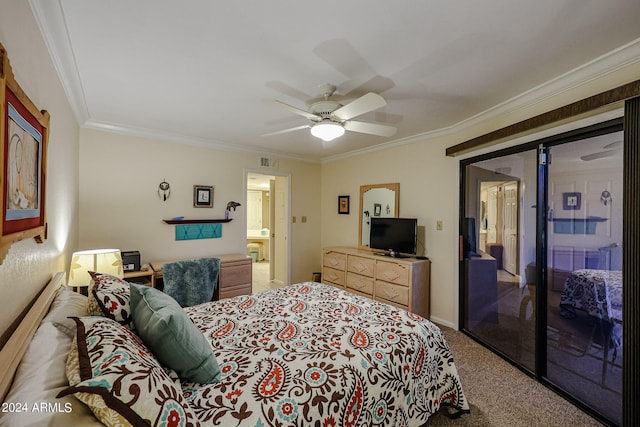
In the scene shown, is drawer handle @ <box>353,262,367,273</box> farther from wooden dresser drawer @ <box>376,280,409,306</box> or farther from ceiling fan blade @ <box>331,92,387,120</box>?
ceiling fan blade @ <box>331,92,387,120</box>

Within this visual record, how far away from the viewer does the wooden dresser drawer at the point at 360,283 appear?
12.6 ft

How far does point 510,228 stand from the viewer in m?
2.64

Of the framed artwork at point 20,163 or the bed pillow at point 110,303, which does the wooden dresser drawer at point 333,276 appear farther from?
the framed artwork at point 20,163

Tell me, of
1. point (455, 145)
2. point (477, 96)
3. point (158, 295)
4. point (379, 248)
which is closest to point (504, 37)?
point (477, 96)

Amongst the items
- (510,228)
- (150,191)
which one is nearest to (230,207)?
(150,191)

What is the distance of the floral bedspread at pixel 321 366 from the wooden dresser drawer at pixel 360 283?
161 cm

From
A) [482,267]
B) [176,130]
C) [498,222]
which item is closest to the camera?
[498,222]

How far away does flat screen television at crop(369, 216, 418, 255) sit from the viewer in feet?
11.7

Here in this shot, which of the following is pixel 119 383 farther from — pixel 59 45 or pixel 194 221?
pixel 194 221

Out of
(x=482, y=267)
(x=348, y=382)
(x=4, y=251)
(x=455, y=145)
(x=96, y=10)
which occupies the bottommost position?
(x=348, y=382)

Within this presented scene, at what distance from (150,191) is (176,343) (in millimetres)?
2960

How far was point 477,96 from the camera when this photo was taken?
246 centimetres

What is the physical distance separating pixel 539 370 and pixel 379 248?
2.12m

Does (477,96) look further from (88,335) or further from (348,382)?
(88,335)
